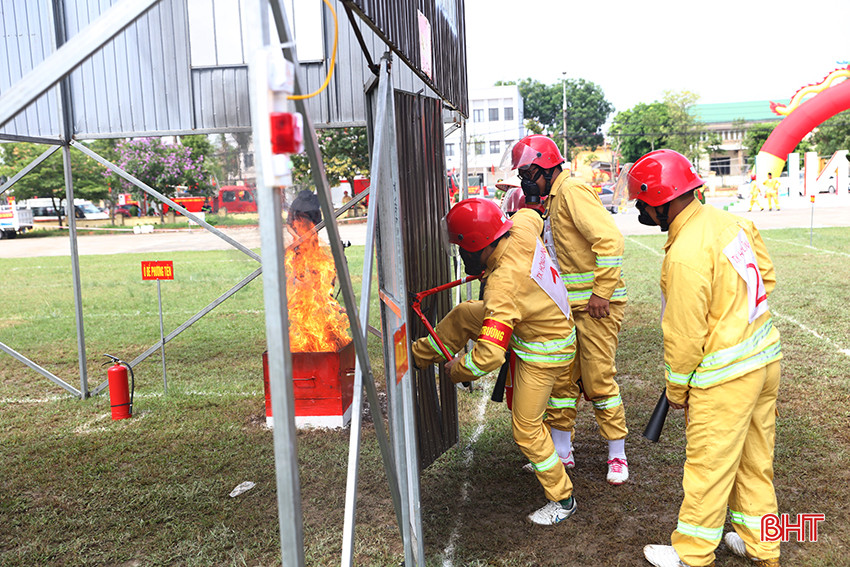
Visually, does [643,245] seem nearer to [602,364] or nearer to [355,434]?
[602,364]

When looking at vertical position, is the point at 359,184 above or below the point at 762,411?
above

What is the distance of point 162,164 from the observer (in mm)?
35750

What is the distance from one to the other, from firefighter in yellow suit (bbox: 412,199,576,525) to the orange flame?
6.10 feet

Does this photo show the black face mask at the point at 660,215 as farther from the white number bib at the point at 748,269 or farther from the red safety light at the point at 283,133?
the red safety light at the point at 283,133

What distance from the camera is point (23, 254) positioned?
25.2 m

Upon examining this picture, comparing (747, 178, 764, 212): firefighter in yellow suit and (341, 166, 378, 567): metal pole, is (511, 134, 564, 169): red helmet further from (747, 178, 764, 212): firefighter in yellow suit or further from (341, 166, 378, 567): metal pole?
(747, 178, 764, 212): firefighter in yellow suit

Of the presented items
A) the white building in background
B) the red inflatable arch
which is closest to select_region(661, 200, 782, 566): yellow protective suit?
the red inflatable arch

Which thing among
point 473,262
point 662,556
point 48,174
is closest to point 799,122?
point 473,262

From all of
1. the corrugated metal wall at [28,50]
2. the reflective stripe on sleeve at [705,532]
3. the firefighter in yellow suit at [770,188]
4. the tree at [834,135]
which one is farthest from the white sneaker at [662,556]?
the tree at [834,135]

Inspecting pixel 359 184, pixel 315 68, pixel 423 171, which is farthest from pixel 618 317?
pixel 359 184

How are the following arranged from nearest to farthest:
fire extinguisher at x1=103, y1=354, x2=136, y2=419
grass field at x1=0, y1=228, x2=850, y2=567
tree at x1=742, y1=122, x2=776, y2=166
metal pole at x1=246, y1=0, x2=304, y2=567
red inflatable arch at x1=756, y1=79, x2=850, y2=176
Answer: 1. metal pole at x1=246, y1=0, x2=304, y2=567
2. grass field at x1=0, y1=228, x2=850, y2=567
3. fire extinguisher at x1=103, y1=354, x2=136, y2=419
4. red inflatable arch at x1=756, y1=79, x2=850, y2=176
5. tree at x1=742, y1=122, x2=776, y2=166

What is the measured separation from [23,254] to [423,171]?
2630cm

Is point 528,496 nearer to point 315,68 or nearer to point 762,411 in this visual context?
point 762,411

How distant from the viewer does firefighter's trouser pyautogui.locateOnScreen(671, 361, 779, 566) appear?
314cm
